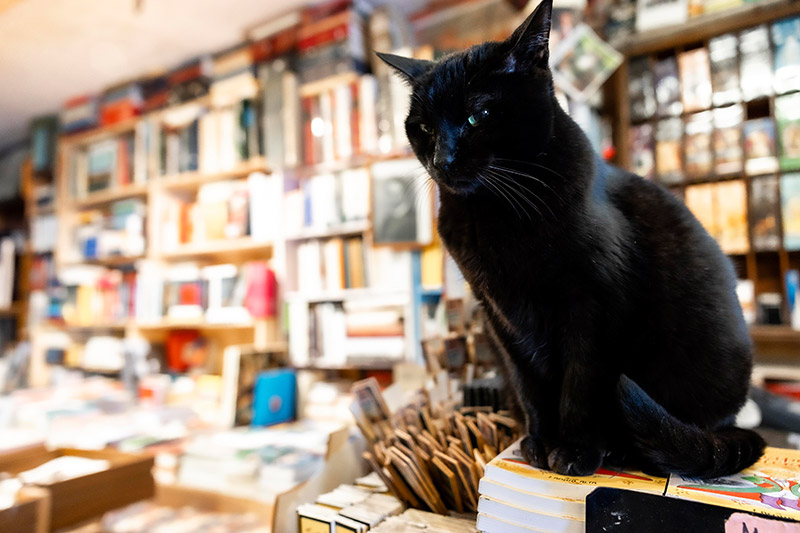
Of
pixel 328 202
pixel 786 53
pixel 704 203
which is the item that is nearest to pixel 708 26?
pixel 786 53

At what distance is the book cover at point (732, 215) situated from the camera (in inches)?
70.1

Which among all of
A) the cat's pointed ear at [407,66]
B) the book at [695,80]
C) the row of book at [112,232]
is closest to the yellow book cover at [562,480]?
the cat's pointed ear at [407,66]

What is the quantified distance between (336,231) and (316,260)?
0.59 feet

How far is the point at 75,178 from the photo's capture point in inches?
131

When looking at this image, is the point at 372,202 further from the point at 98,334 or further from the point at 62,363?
the point at 62,363

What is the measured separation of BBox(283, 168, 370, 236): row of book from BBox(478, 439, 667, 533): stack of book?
168 cm

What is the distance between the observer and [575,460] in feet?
1.79

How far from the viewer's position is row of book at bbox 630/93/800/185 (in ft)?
5.68

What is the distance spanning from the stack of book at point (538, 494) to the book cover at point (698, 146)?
5.67ft

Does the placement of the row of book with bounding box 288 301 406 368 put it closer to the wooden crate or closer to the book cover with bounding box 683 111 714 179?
the wooden crate

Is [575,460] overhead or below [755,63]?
below

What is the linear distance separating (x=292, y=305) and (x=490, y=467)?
180cm

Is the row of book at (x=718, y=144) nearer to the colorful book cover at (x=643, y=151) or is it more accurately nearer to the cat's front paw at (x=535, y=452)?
the colorful book cover at (x=643, y=151)

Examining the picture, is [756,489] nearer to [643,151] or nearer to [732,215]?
[732,215]
